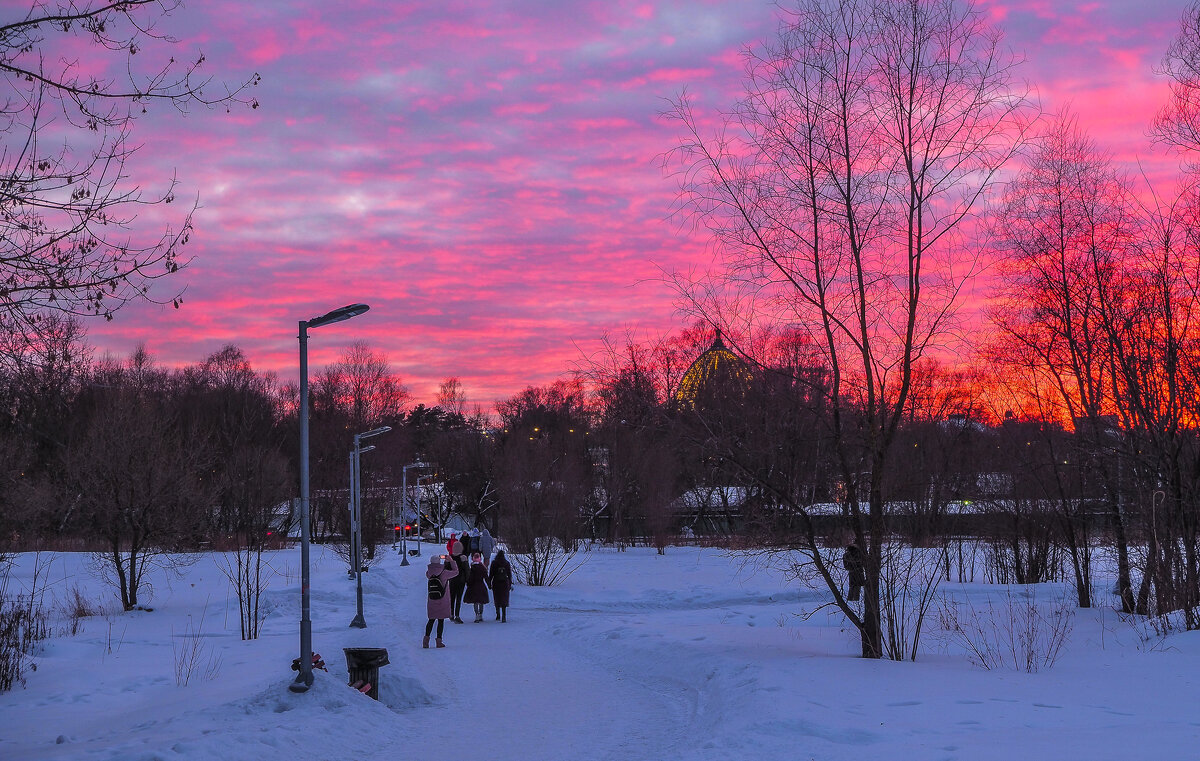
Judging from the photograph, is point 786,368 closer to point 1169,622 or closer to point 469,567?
point 1169,622

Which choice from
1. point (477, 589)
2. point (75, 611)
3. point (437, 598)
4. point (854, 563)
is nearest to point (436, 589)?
point (437, 598)

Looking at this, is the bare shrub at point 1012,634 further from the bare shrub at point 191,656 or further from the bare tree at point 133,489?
the bare tree at point 133,489

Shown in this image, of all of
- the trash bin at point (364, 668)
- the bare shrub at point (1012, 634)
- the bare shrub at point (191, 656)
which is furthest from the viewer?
the bare shrub at point (191, 656)

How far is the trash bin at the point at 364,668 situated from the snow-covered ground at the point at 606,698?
0.34 meters

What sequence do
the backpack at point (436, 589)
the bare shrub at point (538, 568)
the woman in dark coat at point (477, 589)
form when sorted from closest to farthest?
the backpack at point (436, 589) → the woman in dark coat at point (477, 589) → the bare shrub at point (538, 568)

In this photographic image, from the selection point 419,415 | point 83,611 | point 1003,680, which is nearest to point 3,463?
point 83,611

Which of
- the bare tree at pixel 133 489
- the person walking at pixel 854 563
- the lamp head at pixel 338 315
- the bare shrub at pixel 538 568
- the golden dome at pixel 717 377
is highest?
the lamp head at pixel 338 315

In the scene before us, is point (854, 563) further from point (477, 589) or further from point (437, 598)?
point (477, 589)

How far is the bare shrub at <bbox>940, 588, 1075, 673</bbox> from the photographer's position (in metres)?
14.1

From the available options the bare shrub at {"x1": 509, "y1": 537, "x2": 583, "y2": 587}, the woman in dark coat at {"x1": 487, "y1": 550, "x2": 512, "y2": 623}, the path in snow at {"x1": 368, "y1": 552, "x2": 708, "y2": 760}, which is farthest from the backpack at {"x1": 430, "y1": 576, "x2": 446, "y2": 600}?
the bare shrub at {"x1": 509, "y1": 537, "x2": 583, "y2": 587}

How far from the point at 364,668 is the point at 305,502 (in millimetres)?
2651

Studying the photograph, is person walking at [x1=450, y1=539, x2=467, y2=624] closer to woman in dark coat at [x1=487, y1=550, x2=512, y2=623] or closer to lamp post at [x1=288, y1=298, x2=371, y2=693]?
woman in dark coat at [x1=487, y1=550, x2=512, y2=623]

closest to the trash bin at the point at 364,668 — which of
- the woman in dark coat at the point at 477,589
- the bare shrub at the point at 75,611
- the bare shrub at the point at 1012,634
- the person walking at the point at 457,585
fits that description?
the bare shrub at the point at 1012,634

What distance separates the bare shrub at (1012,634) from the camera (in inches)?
556
